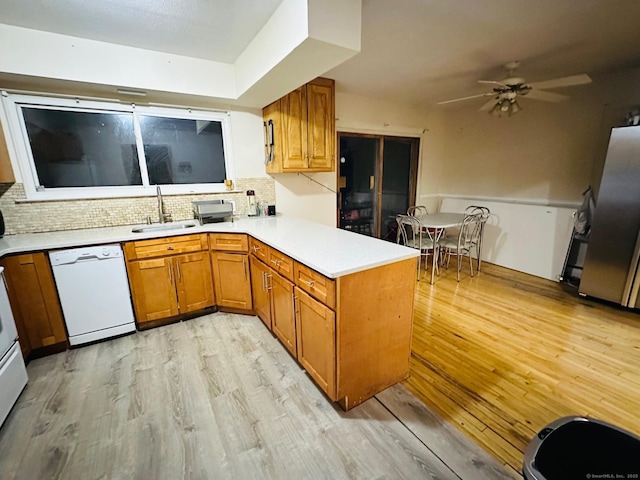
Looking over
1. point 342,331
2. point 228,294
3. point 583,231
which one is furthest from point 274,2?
point 583,231

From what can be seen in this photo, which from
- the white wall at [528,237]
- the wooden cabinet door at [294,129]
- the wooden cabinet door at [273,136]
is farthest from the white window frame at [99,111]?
the white wall at [528,237]

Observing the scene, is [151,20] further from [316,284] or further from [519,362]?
[519,362]

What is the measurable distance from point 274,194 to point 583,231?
150 inches

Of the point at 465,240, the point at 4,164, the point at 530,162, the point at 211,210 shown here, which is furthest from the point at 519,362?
the point at 4,164

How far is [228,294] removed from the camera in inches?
109

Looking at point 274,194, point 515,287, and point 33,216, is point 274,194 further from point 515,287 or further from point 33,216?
point 515,287

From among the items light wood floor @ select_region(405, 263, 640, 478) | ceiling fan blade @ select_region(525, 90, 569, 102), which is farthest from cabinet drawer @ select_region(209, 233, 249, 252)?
ceiling fan blade @ select_region(525, 90, 569, 102)

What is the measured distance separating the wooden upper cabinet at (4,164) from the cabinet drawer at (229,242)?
1.63 metres

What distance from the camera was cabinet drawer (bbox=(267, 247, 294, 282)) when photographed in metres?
1.87

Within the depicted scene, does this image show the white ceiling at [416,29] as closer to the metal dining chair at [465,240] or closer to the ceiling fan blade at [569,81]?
the ceiling fan blade at [569,81]

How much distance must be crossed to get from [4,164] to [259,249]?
2.18 m

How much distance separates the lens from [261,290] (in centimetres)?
248

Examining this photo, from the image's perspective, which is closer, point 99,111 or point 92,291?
point 92,291

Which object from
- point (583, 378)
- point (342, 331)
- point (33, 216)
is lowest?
point (583, 378)
